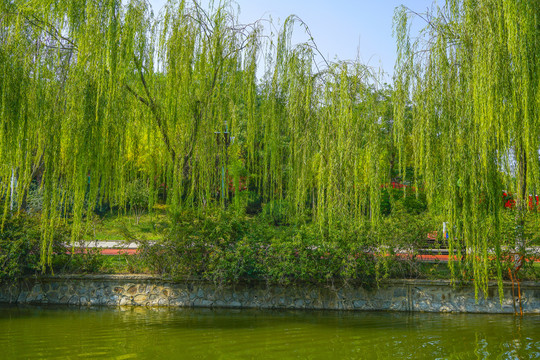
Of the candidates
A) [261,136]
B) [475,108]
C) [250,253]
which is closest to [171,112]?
[261,136]

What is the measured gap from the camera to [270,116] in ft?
29.5

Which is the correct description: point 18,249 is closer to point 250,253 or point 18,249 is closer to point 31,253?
point 31,253

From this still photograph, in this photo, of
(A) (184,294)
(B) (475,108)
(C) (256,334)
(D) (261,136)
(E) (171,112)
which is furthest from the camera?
(A) (184,294)

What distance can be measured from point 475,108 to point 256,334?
488cm

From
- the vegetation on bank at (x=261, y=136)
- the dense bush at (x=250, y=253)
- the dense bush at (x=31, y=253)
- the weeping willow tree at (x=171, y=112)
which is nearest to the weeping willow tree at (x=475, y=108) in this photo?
the vegetation on bank at (x=261, y=136)

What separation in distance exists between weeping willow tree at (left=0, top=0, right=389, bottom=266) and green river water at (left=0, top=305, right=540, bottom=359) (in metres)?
1.65

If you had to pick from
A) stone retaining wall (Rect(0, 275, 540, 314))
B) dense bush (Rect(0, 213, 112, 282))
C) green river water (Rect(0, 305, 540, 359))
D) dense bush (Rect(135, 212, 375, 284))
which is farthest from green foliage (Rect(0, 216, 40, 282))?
dense bush (Rect(135, 212, 375, 284))

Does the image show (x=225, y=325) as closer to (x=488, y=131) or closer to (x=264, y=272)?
(x=264, y=272)

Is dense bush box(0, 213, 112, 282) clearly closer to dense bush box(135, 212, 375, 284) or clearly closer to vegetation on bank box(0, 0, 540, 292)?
vegetation on bank box(0, 0, 540, 292)

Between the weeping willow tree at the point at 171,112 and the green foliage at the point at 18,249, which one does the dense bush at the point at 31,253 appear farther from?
the weeping willow tree at the point at 171,112

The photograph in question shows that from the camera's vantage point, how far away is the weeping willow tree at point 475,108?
6605 millimetres

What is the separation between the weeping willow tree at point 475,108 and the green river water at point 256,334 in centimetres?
130

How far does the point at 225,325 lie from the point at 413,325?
3.37 metres

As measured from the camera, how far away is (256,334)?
303 inches
